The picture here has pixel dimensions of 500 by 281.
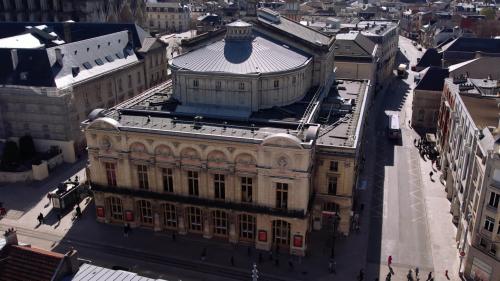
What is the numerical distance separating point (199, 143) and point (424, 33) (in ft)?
539

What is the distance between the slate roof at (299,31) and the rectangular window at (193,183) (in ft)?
97.5

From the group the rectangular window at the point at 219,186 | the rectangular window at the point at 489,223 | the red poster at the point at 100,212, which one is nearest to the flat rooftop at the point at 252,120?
the rectangular window at the point at 219,186

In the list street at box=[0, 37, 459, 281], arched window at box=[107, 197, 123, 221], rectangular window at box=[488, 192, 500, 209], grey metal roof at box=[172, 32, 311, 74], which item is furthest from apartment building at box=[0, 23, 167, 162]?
rectangular window at box=[488, 192, 500, 209]

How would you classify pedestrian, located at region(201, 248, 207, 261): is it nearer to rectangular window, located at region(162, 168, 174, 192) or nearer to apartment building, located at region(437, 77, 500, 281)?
rectangular window, located at region(162, 168, 174, 192)

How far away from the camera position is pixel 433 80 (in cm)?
10075

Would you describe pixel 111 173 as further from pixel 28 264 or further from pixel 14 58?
pixel 14 58

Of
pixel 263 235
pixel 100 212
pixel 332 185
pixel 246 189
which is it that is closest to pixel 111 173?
pixel 100 212

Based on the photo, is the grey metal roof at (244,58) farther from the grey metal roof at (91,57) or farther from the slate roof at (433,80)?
the slate roof at (433,80)

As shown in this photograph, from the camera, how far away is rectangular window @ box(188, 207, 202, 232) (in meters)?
61.1

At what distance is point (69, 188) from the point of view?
231ft

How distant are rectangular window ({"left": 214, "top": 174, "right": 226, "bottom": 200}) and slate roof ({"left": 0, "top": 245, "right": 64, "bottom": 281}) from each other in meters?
24.0

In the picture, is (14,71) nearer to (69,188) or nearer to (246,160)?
(69,188)

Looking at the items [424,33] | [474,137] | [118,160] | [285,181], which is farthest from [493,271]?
[424,33]

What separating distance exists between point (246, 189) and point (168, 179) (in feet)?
34.7
